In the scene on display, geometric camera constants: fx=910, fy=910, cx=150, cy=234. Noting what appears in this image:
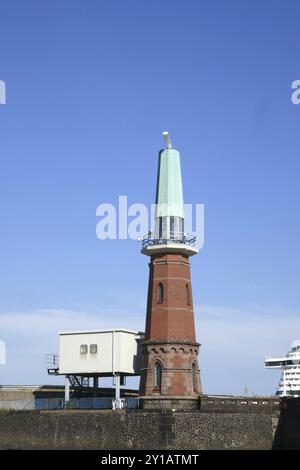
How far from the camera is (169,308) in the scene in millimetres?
65250

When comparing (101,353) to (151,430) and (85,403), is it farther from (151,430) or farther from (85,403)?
(151,430)

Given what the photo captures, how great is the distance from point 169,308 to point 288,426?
11713mm

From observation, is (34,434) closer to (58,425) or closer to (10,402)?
(58,425)

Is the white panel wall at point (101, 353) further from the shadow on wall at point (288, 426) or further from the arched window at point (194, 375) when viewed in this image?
the shadow on wall at point (288, 426)

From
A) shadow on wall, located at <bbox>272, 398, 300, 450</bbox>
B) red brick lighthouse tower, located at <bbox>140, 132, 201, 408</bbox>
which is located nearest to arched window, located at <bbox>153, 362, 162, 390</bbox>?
red brick lighthouse tower, located at <bbox>140, 132, 201, 408</bbox>

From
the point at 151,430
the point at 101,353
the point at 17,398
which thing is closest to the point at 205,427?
the point at 151,430

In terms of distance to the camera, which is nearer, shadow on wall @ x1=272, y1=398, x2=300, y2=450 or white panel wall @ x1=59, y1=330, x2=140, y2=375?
shadow on wall @ x1=272, y1=398, x2=300, y2=450

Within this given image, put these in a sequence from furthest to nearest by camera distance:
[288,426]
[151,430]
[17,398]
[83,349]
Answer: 1. [17,398]
2. [83,349]
3. [151,430]
4. [288,426]

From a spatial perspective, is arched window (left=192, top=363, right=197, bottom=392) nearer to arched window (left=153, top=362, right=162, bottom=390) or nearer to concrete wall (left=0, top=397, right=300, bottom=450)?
concrete wall (left=0, top=397, right=300, bottom=450)

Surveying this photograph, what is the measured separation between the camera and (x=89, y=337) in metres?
70.6

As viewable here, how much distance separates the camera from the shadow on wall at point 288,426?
60.6 meters

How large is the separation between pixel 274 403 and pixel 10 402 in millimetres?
23381

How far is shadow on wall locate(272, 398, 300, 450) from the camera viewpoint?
60.6 metres
